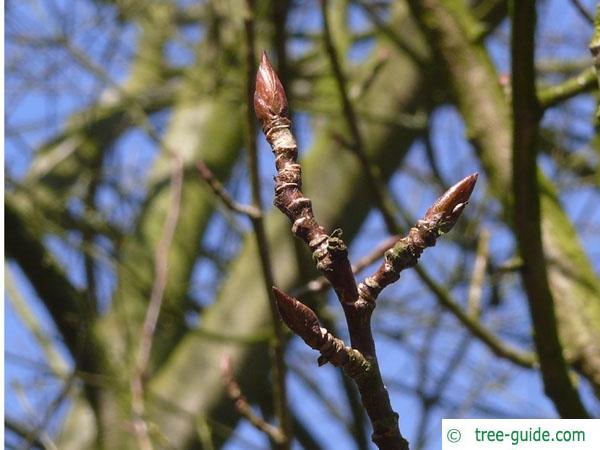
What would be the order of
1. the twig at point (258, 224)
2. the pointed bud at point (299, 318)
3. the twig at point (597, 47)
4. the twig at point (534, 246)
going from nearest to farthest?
1. the pointed bud at point (299, 318)
2. the twig at point (597, 47)
3. the twig at point (534, 246)
4. the twig at point (258, 224)

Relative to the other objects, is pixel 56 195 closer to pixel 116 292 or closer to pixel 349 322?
pixel 116 292

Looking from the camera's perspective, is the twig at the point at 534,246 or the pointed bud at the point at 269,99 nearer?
the pointed bud at the point at 269,99

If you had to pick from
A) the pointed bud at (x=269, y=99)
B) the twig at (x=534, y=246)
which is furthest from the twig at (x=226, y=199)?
the pointed bud at (x=269, y=99)

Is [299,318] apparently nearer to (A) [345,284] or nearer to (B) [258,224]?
(A) [345,284]

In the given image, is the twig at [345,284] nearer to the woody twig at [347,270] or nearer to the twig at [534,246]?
the woody twig at [347,270]

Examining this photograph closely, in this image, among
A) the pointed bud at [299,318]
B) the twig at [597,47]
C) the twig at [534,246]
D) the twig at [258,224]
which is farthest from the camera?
the twig at [258,224]

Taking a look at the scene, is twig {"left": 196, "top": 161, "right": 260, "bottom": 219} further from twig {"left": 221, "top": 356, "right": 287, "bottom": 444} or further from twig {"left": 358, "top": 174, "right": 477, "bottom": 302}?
twig {"left": 358, "top": 174, "right": 477, "bottom": 302}

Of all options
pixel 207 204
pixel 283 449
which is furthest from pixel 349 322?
pixel 207 204
